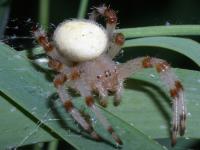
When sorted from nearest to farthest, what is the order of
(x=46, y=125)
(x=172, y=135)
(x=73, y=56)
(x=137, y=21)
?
(x=46, y=125)
(x=172, y=135)
(x=73, y=56)
(x=137, y=21)

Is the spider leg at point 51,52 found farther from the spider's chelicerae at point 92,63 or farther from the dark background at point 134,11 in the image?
the dark background at point 134,11

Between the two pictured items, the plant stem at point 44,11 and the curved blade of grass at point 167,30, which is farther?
the plant stem at point 44,11

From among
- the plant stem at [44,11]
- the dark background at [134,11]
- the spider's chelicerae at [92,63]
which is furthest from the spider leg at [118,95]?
the dark background at [134,11]

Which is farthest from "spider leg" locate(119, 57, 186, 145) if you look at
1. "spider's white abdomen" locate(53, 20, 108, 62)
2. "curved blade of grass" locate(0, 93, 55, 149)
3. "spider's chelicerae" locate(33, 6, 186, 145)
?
"curved blade of grass" locate(0, 93, 55, 149)

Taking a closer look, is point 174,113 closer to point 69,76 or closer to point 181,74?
point 181,74

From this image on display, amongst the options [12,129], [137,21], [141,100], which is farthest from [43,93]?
[137,21]

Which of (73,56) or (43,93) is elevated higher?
(73,56)

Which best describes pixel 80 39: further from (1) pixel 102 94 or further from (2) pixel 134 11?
(2) pixel 134 11

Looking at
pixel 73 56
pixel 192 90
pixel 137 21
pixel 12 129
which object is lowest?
pixel 12 129
